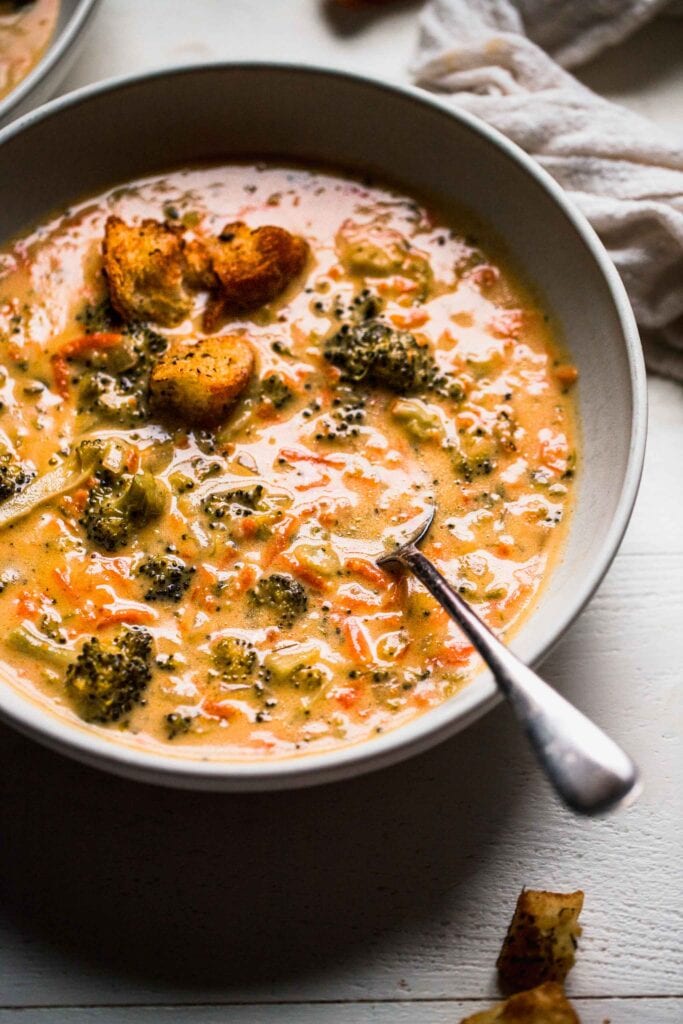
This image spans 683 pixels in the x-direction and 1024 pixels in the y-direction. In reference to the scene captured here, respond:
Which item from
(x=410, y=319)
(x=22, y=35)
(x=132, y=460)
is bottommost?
(x=410, y=319)

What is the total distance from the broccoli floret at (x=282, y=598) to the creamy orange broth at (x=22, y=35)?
1.84 metres

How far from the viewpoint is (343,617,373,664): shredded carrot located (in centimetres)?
282

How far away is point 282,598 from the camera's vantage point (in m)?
2.86

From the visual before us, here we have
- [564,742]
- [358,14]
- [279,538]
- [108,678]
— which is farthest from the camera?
[358,14]

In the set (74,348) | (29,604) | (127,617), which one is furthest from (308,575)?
(74,348)

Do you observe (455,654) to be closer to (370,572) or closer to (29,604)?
(370,572)

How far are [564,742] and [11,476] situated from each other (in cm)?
146

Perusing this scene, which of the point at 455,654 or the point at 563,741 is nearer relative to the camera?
the point at 563,741

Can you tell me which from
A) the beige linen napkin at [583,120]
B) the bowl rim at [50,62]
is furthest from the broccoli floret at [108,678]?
the beige linen napkin at [583,120]

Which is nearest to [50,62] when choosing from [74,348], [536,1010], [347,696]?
[74,348]

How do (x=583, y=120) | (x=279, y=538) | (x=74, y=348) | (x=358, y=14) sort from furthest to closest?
(x=358, y=14), (x=583, y=120), (x=74, y=348), (x=279, y=538)

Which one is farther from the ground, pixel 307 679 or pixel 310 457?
pixel 310 457

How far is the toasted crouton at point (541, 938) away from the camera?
267 cm

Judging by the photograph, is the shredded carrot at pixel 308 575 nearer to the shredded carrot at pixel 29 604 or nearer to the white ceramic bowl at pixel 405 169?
the white ceramic bowl at pixel 405 169
